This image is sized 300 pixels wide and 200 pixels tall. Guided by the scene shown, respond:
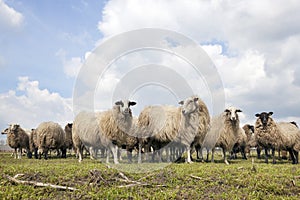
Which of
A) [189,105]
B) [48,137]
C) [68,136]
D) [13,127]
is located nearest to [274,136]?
[189,105]

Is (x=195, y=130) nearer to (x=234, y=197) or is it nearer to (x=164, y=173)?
→ (x=164, y=173)

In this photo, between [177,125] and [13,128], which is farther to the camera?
[13,128]

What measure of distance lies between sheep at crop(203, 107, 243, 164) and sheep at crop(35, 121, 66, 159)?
1186 centimetres

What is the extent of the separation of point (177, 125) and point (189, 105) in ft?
3.96

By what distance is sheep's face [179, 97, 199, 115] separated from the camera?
1337 centimetres

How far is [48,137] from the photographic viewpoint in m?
20.7

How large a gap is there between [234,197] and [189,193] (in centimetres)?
90

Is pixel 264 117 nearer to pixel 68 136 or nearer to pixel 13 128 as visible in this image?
pixel 68 136

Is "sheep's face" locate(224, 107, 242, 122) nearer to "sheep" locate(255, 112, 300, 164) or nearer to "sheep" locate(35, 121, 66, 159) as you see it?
"sheep" locate(255, 112, 300, 164)

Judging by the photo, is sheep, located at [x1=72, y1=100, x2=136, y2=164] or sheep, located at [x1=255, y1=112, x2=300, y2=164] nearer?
sheep, located at [x1=72, y1=100, x2=136, y2=164]

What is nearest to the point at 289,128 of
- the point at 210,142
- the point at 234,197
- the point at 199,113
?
the point at 210,142

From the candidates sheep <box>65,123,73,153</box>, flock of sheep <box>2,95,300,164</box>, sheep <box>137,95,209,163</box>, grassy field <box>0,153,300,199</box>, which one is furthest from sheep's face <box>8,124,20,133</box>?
grassy field <box>0,153,300,199</box>

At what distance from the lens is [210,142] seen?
14875 millimetres

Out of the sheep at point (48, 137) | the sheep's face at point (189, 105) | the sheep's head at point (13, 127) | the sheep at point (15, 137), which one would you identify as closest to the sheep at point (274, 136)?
the sheep's face at point (189, 105)
